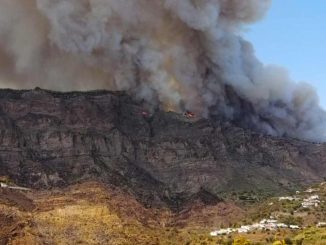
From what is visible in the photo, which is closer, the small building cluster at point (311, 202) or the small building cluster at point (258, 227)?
the small building cluster at point (258, 227)

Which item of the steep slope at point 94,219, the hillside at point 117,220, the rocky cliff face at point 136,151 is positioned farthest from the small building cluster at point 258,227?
the rocky cliff face at point 136,151

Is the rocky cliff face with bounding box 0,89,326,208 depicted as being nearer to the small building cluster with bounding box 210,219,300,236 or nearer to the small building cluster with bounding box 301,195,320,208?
the small building cluster with bounding box 301,195,320,208

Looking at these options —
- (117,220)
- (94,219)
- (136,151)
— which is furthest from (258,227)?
(136,151)

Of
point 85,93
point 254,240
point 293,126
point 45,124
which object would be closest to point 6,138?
point 45,124

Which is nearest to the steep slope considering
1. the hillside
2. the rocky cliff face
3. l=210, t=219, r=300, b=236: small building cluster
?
the hillside

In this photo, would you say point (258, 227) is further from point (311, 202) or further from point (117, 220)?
point (117, 220)

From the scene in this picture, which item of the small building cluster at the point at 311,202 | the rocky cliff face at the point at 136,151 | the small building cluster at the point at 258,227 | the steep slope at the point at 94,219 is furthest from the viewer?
the small building cluster at the point at 311,202

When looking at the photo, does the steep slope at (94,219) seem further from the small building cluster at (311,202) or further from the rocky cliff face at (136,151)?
the small building cluster at (311,202)

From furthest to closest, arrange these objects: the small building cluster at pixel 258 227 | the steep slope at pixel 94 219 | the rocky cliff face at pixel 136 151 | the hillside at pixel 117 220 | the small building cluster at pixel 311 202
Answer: the small building cluster at pixel 311 202 → the rocky cliff face at pixel 136 151 → the small building cluster at pixel 258 227 → the hillside at pixel 117 220 → the steep slope at pixel 94 219
